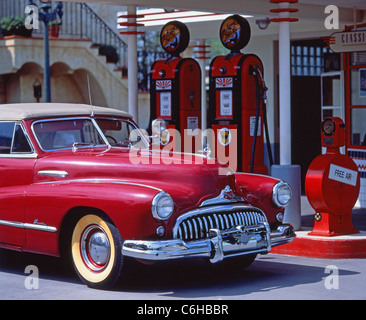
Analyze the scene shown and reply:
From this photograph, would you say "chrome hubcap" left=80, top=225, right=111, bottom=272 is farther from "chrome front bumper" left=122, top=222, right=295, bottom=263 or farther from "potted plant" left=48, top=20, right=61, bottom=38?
"potted plant" left=48, top=20, right=61, bottom=38

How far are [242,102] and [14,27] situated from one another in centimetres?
1462

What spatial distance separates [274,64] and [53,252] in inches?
Answer: 344

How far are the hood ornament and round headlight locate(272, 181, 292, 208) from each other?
19.8 inches

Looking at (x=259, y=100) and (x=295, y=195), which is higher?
(x=259, y=100)

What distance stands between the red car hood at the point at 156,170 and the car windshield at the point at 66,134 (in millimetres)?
315

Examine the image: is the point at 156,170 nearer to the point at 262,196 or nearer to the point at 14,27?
the point at 262,196

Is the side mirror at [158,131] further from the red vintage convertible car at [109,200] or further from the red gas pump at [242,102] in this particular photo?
the red gas pump at [242,102]

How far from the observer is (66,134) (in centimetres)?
820

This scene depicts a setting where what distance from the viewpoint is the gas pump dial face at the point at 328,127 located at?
9070 millimetres

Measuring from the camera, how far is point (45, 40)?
22547mm

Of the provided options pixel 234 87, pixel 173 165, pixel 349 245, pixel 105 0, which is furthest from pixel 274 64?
pixel 173 165

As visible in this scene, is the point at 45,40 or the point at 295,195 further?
the point at 45,40

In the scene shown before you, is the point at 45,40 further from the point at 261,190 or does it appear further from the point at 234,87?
the point at 261,190

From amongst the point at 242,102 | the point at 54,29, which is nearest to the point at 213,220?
the point at 242,102
